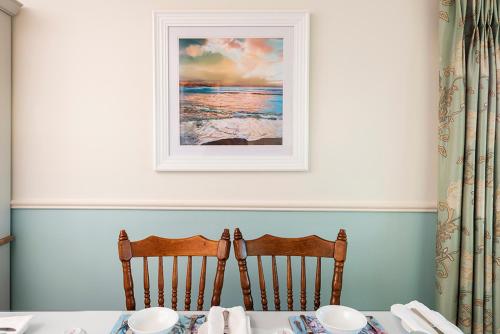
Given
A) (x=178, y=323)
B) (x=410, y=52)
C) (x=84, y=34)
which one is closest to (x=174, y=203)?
(x=178, y=323)

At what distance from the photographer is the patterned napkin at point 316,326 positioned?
42.9 inches

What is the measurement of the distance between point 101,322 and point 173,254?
0.37 meters

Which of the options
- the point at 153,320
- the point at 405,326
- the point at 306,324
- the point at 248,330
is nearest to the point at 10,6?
the point at 153,320

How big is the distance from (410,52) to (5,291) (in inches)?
104

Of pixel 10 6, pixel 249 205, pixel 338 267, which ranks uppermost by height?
pixel 10 6

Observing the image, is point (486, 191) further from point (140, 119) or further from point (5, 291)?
point (5, 291)

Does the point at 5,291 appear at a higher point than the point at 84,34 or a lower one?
lower

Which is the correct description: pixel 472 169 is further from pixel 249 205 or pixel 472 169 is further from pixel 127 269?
pixel 127 269

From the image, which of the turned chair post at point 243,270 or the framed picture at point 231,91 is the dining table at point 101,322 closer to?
the turned chair post at point 243,270

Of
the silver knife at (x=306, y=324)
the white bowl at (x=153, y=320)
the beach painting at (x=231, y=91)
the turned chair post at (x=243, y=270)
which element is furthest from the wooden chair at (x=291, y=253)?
the beach painting at (x=231, y=91)

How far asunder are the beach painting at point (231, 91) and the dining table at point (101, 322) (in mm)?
978

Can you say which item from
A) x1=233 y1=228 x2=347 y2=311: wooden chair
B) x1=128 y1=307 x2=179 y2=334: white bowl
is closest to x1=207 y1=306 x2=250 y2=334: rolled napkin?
x1=128 y1=307 x2=179 y2=334: white bowl

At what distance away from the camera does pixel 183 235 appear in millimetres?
1948

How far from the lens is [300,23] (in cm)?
187
